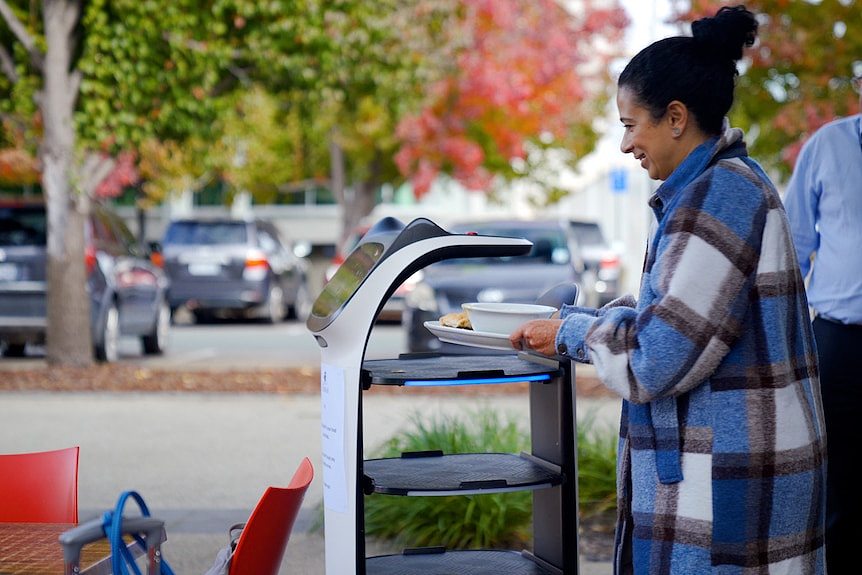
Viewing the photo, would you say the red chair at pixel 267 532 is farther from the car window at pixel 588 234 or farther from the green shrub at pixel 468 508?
the car window at pixel 588 234

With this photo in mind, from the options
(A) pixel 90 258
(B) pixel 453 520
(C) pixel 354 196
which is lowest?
(B) pixel 453 520

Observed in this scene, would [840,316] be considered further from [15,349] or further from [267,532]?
[15,349]

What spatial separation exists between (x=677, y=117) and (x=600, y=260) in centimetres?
1912

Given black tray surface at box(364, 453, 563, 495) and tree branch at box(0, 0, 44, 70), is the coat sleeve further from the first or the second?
tree branch at box(0, 0, 44, 70)

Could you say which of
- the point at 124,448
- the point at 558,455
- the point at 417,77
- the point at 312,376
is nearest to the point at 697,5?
the point at 417,77

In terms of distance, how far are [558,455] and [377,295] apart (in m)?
0.81

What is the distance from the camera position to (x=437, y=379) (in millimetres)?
3480

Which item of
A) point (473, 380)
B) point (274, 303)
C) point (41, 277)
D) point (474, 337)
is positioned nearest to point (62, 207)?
point (41, 277)

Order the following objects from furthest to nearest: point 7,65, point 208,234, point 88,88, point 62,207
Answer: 1. point 208,234
2. point 7,65
3. point 62,207
4. point 88,88

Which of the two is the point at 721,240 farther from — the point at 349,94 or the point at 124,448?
the point at 349,94

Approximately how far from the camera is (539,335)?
321 centimetres

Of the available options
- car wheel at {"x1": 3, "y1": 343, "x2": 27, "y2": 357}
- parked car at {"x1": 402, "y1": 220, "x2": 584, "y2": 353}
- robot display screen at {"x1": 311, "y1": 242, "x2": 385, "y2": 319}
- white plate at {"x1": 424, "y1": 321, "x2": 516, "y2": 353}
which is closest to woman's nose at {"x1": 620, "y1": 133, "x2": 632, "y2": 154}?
white plate at {"x1": 424, "y1": 321, "x2": 516, "y2": 353}

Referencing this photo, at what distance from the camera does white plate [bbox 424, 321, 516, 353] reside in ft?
11.0

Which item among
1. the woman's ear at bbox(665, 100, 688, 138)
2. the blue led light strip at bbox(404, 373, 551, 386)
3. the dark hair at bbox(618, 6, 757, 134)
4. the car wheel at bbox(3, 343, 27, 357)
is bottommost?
the car wheel at bbox(3, 343, 27, 357)
